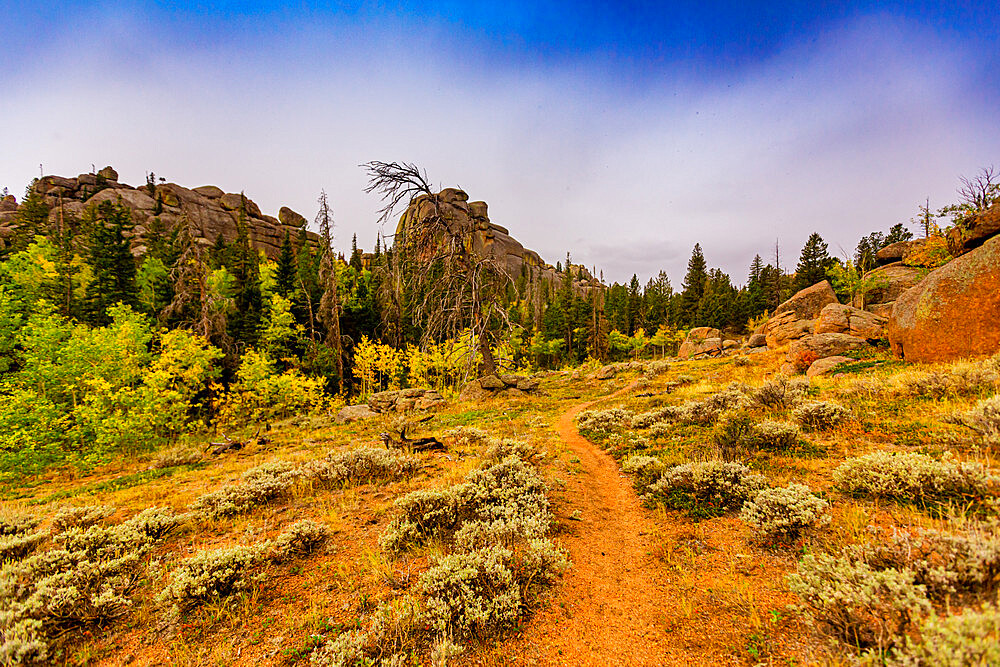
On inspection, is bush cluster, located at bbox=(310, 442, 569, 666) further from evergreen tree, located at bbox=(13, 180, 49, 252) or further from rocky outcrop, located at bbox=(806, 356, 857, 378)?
evergreen tree, located at bbox=(13, 180, 49, 252)

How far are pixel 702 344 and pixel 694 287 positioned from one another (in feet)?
98.9

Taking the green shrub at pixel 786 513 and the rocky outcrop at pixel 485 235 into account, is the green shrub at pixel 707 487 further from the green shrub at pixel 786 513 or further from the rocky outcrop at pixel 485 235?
the rocky outcrop at pixel 485 235

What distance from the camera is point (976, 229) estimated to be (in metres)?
10.6

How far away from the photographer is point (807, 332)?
65.8 feet

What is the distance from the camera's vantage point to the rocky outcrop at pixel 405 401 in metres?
20.0

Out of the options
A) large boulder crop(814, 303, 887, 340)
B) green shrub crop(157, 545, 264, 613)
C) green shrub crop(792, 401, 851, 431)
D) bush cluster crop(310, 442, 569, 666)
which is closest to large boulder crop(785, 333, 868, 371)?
large boulder crop(814, 303, 887, 340)

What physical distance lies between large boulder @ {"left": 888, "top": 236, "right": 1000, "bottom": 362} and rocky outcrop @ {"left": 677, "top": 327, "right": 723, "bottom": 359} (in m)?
26.9

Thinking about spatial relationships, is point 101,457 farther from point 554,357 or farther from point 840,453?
point 554,357

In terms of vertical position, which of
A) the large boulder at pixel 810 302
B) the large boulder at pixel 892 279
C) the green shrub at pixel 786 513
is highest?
the large boulder at pixel 892 279

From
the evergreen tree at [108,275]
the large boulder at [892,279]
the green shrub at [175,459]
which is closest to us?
the green shrub at [175,459]

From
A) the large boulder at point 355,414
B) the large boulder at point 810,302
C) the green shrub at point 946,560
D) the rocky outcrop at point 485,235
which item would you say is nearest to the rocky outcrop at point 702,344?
the large boulder at point 810,302

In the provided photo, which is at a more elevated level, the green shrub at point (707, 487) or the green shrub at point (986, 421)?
the green shrub at point (986, 421)

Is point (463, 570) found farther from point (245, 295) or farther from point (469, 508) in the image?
point (245, 295)

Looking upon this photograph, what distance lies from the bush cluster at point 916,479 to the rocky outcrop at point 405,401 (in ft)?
57.7
